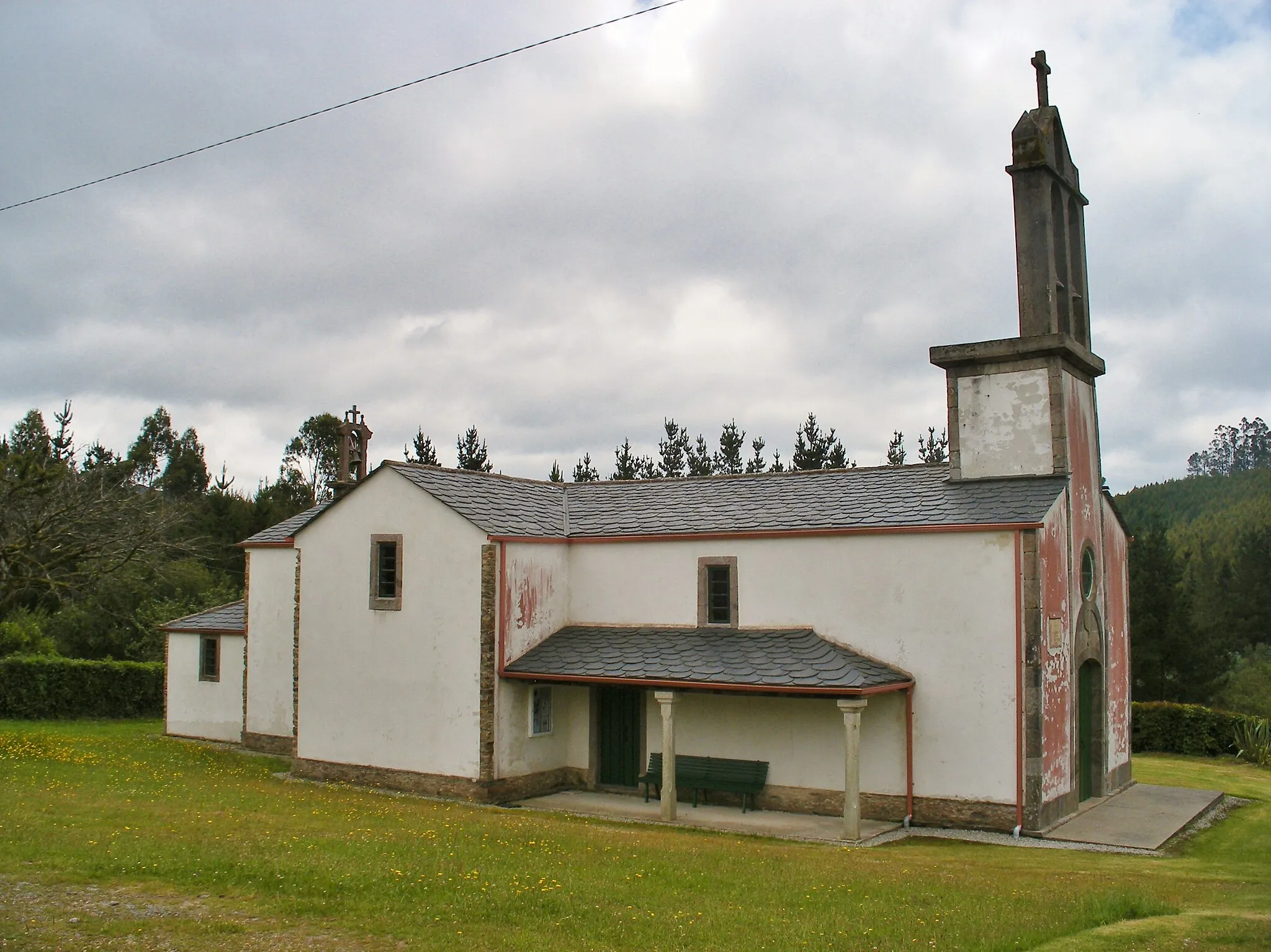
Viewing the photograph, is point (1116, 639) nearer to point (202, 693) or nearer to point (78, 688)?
point (202, 693)

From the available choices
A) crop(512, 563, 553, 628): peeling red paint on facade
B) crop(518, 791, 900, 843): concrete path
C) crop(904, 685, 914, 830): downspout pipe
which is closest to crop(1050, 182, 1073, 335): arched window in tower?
crop(904, 685, 914, 830): downspout pipe

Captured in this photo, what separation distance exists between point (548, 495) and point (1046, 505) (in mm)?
10625

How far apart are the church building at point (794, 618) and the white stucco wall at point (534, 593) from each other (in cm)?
6

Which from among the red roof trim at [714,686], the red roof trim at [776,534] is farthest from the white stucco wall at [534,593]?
the red roof trim at [714,686]

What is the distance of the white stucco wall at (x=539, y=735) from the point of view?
1980 cm

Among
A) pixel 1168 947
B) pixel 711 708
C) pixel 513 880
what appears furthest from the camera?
pixel 711 708

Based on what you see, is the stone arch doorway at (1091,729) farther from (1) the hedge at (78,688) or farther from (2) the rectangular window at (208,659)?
(1) the hedge at (78,688)

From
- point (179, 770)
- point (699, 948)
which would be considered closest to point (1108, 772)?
point (699, 948)

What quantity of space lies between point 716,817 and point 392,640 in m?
7.05

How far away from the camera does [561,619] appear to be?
21.8 m

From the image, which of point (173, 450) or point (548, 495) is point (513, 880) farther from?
point (173, 450)

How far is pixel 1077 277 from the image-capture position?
816 inches

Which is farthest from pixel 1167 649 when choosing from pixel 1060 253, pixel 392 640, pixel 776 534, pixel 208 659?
pixel 208 659

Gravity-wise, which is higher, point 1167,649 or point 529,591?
Result: point 529,591
